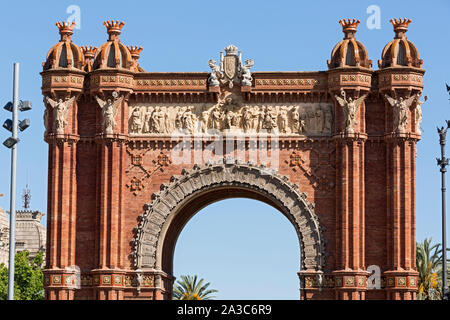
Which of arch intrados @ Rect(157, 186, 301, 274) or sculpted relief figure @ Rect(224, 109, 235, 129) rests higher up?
sculpted relief figure @ Rect(224, 109, 235, 129)

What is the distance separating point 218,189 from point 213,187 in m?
0.49

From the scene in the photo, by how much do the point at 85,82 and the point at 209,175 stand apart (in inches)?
254

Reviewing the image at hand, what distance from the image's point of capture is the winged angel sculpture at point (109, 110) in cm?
5703

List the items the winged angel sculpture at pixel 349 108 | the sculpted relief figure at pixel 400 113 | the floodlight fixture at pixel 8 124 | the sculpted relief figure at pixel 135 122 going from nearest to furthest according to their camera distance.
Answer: the floodlight fixture at pixel 8 124 < the sculpted relief figure at pixel 400 113 < the winged angel sculpture at pixel 349 108 < the sculpted relief figure at pixel 135 122

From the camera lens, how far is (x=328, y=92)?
57094 mm

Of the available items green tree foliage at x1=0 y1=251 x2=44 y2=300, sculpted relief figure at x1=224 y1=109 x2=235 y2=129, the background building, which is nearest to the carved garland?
sculpted relief figure at x1=224 y1=109 x2=235 y2=129

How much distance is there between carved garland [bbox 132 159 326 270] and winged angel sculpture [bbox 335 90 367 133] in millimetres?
3270

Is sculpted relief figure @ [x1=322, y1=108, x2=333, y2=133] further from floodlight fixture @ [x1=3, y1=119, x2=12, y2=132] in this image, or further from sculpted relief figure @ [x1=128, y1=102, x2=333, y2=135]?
floodlight fixture @ [x1=3, y1=119, x2=12, y2=132]

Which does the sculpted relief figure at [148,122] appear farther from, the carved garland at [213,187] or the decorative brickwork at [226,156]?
the carved garland at [213,187]

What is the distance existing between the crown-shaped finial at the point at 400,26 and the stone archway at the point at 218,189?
7.64m

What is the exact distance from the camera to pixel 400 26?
2269 inches

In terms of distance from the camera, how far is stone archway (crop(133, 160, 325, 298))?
5669 cm

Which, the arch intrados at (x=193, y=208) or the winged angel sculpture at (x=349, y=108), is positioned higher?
the winged angel sculpture at (x=349, y=108)

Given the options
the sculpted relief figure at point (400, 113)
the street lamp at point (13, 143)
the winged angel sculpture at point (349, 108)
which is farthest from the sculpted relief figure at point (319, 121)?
the street lamp at point (13, 143)
